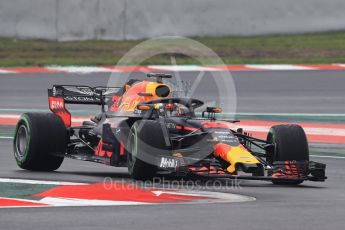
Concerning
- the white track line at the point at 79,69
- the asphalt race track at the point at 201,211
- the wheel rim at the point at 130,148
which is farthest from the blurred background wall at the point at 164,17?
the wheel rim at the point at 130,148

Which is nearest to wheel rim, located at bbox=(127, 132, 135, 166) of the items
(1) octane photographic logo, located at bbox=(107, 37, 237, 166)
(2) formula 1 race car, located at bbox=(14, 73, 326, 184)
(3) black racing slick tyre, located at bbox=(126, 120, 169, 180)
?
(2) formula 1 race car, located at bbox=(14, 73, 326, 184)

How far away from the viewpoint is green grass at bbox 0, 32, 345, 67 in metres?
27.2

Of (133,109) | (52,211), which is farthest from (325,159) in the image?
(52,211)

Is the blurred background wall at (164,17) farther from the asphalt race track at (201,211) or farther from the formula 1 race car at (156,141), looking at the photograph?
the formula 1 race car at (156,141)

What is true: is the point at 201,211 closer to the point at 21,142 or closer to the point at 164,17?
the point at 21,142

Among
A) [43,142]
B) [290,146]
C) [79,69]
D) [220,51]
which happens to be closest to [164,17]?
[220,51]

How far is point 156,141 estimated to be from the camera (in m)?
11.9

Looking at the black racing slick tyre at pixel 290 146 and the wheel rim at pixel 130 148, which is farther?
the black racing slick tyre at pixel 290 146

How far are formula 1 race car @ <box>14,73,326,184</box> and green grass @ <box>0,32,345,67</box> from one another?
1295cm

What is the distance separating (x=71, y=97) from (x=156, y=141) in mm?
2861

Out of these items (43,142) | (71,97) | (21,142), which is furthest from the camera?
(71,97)

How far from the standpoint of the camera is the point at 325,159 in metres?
15.2

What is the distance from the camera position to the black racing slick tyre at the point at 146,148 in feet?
38.9

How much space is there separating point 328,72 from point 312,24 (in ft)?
9.65
